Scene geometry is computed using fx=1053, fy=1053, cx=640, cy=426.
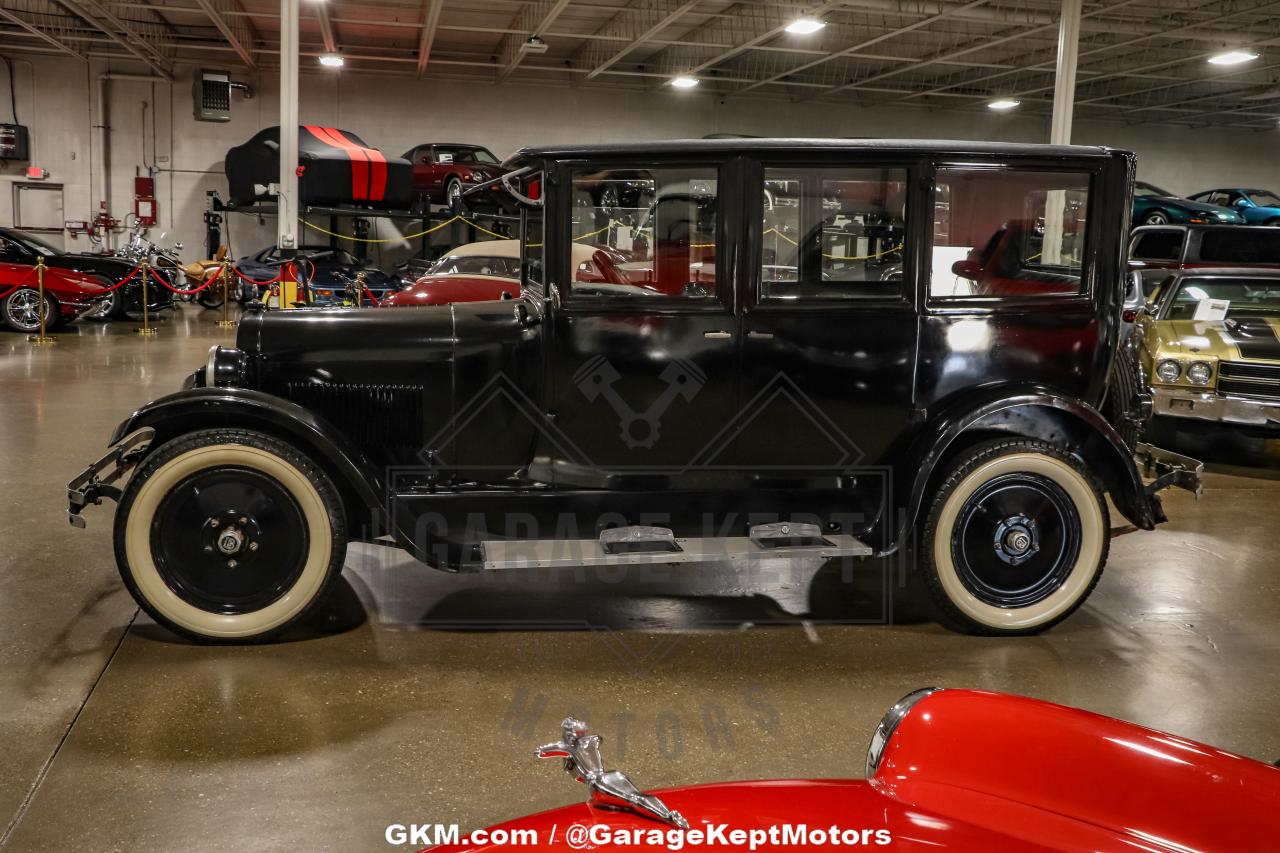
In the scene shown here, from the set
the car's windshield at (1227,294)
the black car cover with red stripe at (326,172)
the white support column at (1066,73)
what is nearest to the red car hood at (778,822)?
the car's windshield at (1227,294)

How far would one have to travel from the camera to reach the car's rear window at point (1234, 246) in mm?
11031

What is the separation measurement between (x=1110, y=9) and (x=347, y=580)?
15.5m

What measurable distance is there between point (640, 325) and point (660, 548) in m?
0.86

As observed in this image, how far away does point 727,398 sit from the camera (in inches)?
163

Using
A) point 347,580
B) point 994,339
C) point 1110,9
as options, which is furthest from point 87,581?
point 1110,9

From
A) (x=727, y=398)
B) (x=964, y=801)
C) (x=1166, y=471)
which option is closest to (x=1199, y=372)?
(x=1166, y=471)

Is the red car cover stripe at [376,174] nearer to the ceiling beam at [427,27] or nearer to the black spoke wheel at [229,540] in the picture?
the ceiling beam at [427,27]

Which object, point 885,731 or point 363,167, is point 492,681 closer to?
point 885,731

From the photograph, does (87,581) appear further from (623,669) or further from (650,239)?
(650,239)

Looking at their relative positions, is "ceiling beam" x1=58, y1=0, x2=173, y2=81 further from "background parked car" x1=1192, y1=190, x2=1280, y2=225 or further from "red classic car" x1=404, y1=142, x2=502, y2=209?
"background parked car" x1=1192, y1=190, x2=1280, y2=225

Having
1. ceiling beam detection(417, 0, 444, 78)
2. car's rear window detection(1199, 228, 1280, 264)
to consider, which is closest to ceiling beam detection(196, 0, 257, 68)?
ceiling beam detection(417, 0, 444, 78)

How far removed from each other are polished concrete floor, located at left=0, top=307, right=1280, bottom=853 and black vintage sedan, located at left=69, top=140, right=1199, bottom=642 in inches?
13.2

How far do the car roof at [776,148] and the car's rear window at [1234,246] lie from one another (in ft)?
26.6

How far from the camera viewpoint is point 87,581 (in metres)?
4.63
